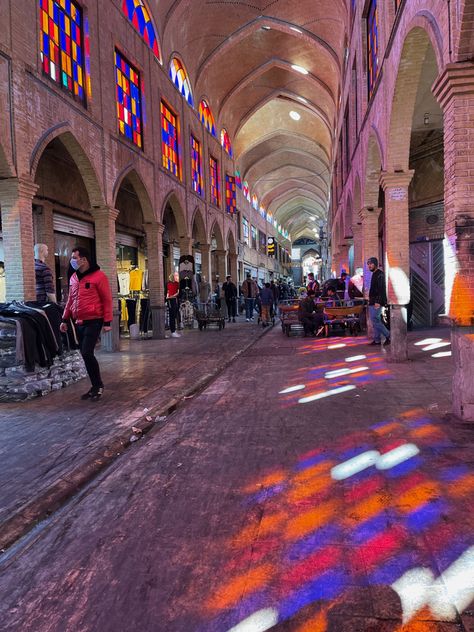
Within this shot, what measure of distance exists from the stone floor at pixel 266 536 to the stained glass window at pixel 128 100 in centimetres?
1026

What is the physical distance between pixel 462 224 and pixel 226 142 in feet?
73.8

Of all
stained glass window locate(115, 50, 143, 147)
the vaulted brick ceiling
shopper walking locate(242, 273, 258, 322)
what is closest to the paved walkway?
stained glass window locate(115, 50, 143, 147)

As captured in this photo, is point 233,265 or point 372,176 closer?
point 372,176

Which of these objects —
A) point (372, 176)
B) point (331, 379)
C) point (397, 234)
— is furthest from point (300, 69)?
point (331, 379)

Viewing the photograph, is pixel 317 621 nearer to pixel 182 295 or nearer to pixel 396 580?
pixel 396 580

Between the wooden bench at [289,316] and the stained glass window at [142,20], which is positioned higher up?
the stained glass window at [142,20]

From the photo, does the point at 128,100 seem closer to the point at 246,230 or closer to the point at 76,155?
the point at 76,155

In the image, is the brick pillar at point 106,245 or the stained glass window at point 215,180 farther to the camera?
the stained glass window at point 215,180

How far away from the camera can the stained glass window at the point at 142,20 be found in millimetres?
12953

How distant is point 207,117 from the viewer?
843 inches

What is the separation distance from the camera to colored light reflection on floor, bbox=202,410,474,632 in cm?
188

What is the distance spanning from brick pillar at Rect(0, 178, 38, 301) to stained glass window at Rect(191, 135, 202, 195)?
11548 millimetres

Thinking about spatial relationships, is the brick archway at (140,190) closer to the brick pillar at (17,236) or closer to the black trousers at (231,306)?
the brick pillar at (17,236)

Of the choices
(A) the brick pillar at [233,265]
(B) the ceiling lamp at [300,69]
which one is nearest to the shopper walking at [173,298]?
(A) the brick pillar at [233,265]
